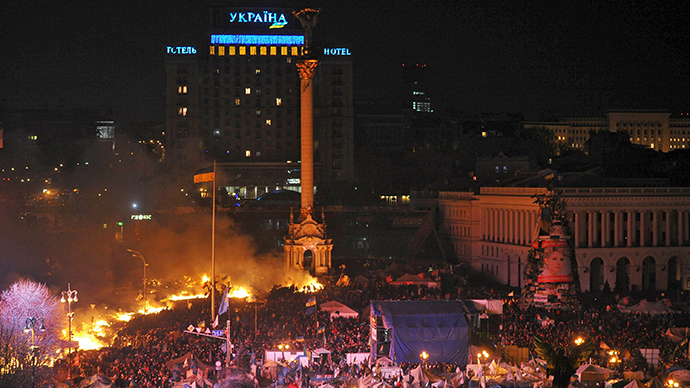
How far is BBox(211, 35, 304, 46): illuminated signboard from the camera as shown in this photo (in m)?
102

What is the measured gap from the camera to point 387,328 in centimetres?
3384

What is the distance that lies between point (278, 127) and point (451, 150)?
2763cm

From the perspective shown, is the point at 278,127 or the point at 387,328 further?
the point at 278,127

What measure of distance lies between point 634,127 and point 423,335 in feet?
398

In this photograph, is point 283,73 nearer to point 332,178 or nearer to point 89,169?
point 332,178

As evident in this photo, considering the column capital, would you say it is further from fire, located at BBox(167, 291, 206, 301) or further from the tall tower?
fire, located at BBox(167, 291, 206, 301)

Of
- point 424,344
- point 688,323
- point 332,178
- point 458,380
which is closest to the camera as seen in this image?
point 458,380

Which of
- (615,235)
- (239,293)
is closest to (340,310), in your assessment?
(239,293)

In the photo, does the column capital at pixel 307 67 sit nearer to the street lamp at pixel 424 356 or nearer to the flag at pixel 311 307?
the flag at pixel 311 307

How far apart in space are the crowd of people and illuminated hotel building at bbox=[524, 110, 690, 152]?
335 ft

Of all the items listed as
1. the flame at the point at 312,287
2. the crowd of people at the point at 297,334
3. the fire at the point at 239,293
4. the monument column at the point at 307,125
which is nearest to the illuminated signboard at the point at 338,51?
the monument column at the point at 307,125

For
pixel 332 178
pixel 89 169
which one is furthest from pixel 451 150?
pixel 89 169

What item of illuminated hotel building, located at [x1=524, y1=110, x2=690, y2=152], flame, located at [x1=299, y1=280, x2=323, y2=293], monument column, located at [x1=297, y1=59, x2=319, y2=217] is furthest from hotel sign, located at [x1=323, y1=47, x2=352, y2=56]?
flame, located at [x1=299, y1=280, x2=323, y2=293]

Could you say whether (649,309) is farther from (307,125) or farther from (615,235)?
(307,125)
